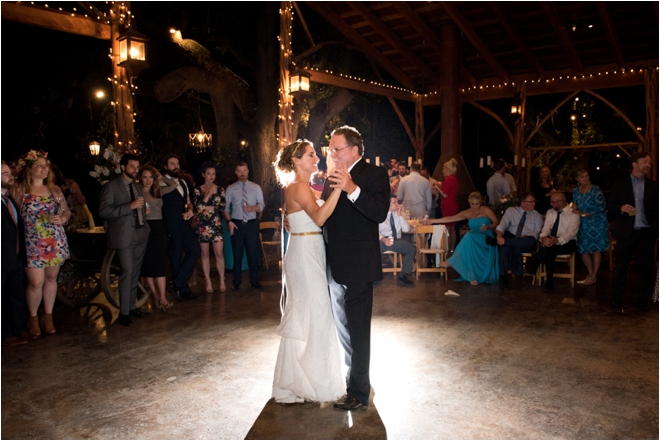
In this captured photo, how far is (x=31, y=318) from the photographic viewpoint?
4859 millimetres

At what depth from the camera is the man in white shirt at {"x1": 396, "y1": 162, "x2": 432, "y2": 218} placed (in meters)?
8.88

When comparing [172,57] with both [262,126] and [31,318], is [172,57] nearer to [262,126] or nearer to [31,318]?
[262,126]

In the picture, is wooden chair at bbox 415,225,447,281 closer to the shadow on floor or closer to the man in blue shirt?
the man in blue shirt

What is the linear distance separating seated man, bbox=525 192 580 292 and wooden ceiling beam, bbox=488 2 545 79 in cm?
523

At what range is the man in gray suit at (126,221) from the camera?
5156 mm

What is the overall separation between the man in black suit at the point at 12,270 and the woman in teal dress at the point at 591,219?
6.54 meters

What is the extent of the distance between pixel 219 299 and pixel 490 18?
863 centimetres

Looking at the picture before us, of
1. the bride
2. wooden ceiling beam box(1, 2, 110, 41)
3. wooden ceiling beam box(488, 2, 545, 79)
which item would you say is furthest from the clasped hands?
wooden ceiling beam box(488, 2, 545, 79)

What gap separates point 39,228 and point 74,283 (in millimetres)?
1539

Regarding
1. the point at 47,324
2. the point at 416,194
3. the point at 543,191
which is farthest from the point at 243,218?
the point at 543,191

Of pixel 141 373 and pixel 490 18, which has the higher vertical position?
pixel 490 18

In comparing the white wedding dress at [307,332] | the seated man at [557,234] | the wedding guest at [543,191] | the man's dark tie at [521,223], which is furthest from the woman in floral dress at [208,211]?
the wedding guest at [543,191]

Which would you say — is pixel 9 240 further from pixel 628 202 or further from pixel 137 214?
pixel 628 202

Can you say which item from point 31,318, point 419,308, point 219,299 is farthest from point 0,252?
point 419,308
